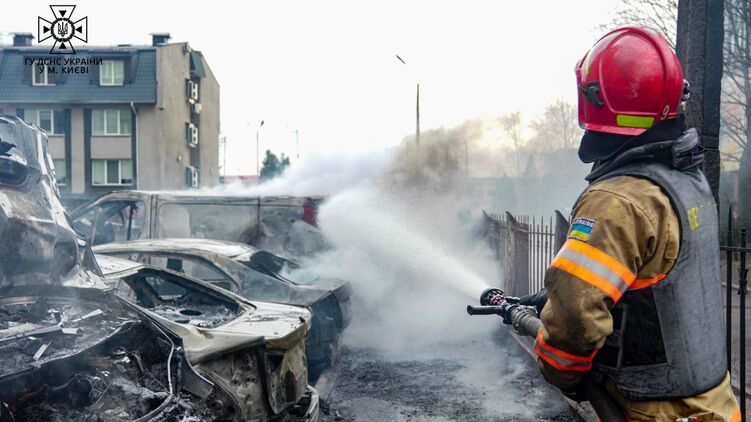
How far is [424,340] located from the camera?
8.91 metres

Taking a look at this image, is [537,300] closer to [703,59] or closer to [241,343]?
[241,343]

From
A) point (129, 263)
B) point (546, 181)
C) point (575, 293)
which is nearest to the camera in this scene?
point (575, 293)

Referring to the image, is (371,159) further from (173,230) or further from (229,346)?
(229,346)

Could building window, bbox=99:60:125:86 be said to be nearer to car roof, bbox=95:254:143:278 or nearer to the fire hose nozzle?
car roof, bbox=95:254:143:278

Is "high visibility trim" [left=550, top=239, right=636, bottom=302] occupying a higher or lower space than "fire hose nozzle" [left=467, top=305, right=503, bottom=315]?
higher

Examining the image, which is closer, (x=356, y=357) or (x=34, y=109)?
(x=356, y=357)

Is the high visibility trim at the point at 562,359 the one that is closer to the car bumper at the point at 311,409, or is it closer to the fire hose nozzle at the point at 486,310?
the fire hose nozzle at the point at 486,310

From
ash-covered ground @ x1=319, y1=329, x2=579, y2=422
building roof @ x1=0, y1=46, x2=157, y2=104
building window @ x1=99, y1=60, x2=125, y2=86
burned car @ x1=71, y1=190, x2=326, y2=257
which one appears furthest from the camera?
building window @ x1=99, y1=60, x2=125, y2=86

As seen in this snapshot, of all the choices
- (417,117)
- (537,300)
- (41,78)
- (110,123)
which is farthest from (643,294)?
(41,78)

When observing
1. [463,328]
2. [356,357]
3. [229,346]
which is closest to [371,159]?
[463,328]

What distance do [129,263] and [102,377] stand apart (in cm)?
234

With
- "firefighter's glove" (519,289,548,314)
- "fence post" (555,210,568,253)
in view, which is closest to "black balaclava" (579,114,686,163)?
"firefighter's glove" (519,289,548,314)

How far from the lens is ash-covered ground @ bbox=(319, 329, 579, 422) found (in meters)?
5.80

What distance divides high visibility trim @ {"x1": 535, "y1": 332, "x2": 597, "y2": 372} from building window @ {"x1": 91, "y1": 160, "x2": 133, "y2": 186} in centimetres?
3485
